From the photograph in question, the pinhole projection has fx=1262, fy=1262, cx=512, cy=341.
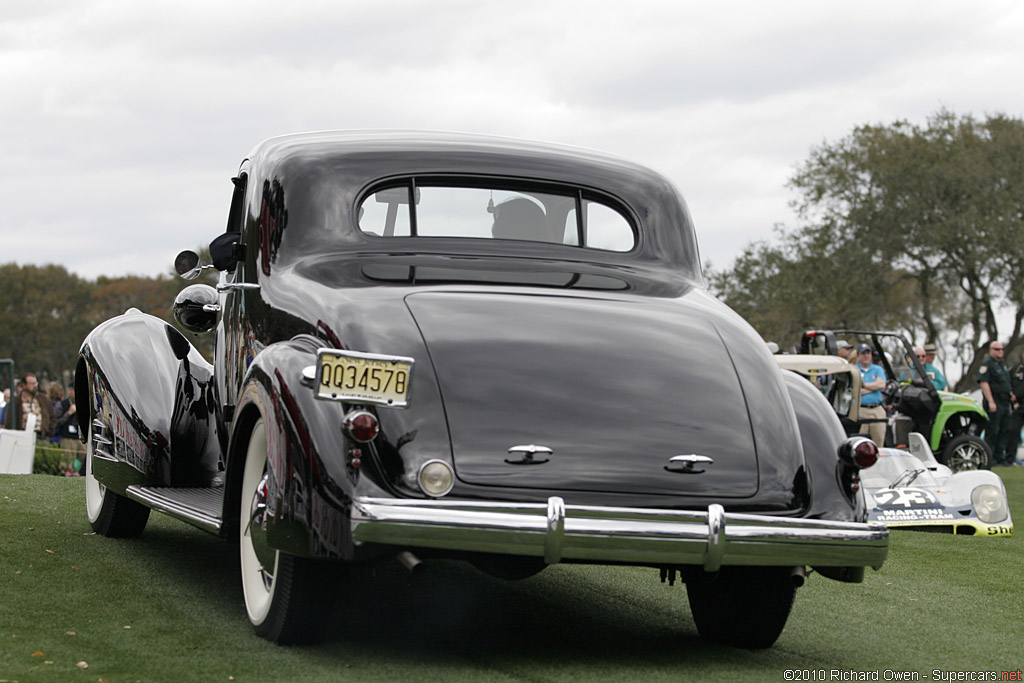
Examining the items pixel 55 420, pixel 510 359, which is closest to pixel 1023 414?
pixel 55 420

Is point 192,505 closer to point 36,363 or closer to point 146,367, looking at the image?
point 146,367

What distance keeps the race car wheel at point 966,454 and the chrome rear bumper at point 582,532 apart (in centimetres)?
1246

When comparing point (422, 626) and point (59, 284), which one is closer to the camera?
point (422, 626)

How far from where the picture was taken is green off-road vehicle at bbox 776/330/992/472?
15062mm

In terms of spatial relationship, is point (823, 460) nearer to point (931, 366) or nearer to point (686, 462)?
point (686, 462)

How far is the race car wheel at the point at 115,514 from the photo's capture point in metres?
7.19

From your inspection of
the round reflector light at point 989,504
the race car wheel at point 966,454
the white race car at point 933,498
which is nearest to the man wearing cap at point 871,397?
the race car wheel at point 966,454

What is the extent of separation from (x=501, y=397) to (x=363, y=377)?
1.63ft

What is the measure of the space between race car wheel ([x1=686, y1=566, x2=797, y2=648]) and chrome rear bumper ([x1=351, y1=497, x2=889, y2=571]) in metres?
0.58

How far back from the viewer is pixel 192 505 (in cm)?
557

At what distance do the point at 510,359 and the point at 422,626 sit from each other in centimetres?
139

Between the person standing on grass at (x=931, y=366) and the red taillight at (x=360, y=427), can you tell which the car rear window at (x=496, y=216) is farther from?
the person standing on grass at (x=931, y=366)

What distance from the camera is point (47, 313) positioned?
250 ft

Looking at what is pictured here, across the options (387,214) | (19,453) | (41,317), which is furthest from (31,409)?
(41,317)
